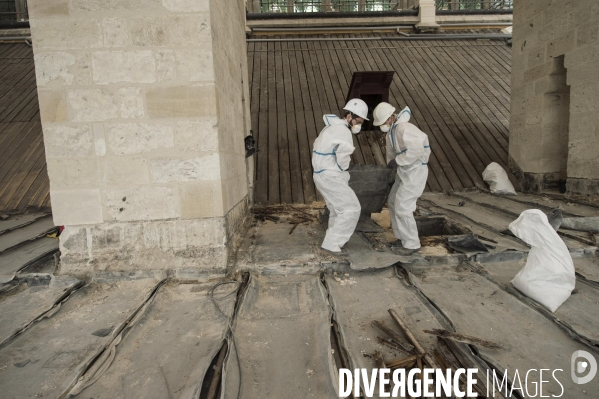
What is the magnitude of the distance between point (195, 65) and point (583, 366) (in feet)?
11.1

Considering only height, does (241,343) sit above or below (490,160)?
below

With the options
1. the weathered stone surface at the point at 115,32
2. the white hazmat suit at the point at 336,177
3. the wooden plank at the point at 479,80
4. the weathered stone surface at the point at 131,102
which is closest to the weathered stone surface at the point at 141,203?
the weathered stone surface at the point at 131,102

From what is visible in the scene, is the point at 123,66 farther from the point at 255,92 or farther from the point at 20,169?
the point at 255,92

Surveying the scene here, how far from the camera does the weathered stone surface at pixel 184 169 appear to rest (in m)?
3.10

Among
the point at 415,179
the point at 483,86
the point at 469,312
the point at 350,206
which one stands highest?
the point at 483,86

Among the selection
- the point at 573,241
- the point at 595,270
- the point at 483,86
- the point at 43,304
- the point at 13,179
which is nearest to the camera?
the point at 43,304

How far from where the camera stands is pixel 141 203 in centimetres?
313

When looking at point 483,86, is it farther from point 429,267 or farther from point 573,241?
point 429,267

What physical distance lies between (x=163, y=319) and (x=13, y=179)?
221 inches

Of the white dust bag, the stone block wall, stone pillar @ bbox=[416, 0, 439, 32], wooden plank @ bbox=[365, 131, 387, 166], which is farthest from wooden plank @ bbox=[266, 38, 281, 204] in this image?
stone pillar @ bbox=[416, 0, 439, 32]

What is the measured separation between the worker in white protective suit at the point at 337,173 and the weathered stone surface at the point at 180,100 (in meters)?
1.17

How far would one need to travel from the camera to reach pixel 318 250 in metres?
3.57

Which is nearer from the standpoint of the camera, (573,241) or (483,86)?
(573,241)

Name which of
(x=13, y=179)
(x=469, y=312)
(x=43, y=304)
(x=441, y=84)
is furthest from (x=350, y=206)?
(x=441, y=84)
